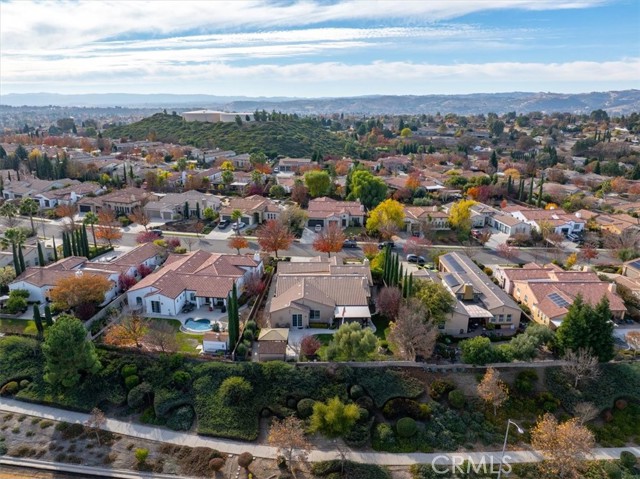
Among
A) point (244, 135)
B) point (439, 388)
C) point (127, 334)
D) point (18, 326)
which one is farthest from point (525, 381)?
point (244, 135)

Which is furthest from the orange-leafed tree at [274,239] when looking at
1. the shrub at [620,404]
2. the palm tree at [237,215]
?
the shrub at [620,404]

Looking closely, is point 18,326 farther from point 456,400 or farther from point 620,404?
point 620,404

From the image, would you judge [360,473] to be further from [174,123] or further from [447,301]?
[174,123]

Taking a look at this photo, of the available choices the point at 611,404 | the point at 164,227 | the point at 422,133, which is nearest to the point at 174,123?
the point at 422,133

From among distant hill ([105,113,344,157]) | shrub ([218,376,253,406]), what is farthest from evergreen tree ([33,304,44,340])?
distant hill ([105,113,344,157])

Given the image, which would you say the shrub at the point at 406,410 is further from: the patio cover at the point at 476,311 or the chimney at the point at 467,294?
the chimney at the point at 467,294

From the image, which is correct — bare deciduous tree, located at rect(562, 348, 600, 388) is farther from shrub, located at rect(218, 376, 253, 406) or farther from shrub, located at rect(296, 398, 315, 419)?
shrub, located at rect(218, 376, 253, 406)
